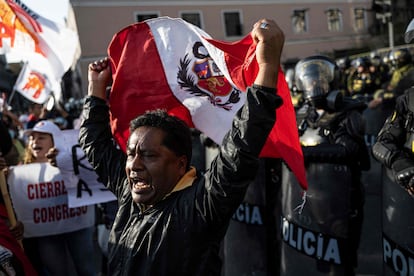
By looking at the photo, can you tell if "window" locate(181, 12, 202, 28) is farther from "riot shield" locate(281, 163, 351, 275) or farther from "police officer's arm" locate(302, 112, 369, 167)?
"riot shield" locate(281, 163, 351, 275)

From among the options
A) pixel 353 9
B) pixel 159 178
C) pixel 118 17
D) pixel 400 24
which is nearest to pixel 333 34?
pixel 353 9

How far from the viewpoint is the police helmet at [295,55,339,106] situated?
3324 millimetres

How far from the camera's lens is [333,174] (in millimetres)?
2809

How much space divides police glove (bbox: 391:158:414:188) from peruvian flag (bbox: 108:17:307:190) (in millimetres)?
894

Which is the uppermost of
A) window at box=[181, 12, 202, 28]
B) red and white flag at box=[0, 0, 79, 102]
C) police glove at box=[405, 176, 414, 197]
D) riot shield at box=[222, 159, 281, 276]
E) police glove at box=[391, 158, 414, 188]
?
window at box=[181, 12, 202, 28]

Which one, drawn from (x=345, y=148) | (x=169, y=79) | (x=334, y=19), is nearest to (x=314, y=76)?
(x=345, y=148)

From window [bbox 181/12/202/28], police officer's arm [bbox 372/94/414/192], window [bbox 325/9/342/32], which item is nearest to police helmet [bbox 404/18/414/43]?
police officer's arm [bbox 372/94/414/192]

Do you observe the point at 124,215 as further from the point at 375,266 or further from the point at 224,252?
the point at 375,266

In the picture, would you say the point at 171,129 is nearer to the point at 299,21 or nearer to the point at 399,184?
the point at 399,184

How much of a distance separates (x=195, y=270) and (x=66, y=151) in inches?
76.1

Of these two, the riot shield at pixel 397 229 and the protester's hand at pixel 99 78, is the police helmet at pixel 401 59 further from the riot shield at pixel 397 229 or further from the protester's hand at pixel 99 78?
the protester's hand at pixel 99 78

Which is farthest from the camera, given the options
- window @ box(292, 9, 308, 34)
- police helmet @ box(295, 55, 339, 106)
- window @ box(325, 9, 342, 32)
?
window @ box(325, 9, 342, 32)

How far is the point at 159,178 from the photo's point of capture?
5.52 feet

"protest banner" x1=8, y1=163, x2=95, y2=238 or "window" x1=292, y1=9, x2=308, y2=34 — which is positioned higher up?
"window" x1=292, y1=9, x2=308, y2=34
